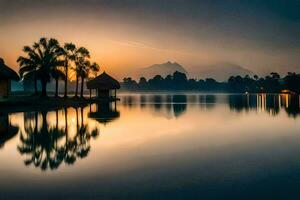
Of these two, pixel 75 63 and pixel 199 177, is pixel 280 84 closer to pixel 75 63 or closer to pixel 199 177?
pixel 75 63

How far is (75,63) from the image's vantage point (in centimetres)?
6156

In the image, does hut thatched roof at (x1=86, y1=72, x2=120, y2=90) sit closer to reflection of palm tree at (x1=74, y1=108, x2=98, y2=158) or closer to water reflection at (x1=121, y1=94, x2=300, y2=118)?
water reflection at (x1=121, y1=94, x2=300, y2=118)

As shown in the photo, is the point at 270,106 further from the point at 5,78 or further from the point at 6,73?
the point at 5,78

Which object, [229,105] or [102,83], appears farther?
[102,83]

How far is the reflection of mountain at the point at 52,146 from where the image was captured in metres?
11.2

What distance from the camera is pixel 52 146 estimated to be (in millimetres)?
13953

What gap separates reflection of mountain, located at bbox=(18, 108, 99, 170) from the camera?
36.9 ft

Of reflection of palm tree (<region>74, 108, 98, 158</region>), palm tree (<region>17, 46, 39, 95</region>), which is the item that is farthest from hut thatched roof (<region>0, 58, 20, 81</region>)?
reflection of palm tree (<region>74, 108, 98, 158</region>)

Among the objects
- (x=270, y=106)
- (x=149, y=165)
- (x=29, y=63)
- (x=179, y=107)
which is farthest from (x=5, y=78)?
(x=149, y=165)

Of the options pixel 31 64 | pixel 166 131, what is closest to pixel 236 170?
pixel 166 131

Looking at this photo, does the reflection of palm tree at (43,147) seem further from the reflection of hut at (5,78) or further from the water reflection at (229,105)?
the reflection of hut at (5,78)

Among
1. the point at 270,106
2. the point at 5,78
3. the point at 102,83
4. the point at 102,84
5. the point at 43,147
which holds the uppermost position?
the point at 102,83

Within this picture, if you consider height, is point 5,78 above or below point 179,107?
above

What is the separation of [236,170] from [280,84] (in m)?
162
